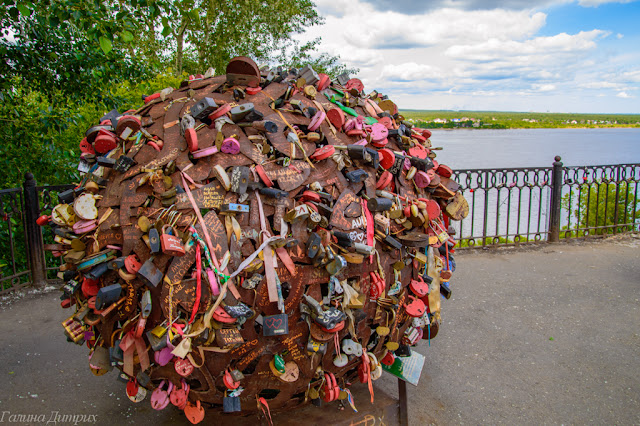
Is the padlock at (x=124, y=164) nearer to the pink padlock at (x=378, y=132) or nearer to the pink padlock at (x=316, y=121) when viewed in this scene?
the pink padlock at (x=316, y=121)

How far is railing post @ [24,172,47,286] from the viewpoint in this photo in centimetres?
596

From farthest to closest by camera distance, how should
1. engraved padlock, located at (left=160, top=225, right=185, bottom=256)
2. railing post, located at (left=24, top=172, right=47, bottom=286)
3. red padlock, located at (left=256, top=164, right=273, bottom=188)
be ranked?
railing post, located at (left=24, top=172, right=47, bottom=286) < red padlock, located at (left=256, top=164, right=273, bottom=188) < engraved padlock, located at (left=160, top=225, right=185, bottom=256)

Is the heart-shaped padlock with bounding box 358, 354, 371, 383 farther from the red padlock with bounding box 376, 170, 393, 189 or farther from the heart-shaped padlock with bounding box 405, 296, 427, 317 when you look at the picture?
the red padlock with bounding box 376, 170, 393, 189

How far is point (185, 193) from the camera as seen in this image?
6.97ft

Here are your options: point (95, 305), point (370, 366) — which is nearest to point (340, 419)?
point (370, 366)

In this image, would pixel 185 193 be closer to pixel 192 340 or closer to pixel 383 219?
pixel 192 340

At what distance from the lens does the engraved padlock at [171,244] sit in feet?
6.40

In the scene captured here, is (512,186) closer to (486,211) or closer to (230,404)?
(486,211)

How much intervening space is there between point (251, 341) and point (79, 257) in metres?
1.00

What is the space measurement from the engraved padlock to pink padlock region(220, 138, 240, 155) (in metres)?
0.51

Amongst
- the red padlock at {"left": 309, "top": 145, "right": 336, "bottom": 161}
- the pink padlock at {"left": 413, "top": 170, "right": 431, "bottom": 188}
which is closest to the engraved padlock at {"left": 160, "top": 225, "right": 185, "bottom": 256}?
the red padlock at {"left": 309, "top": 145, "right": 336, "bottom": 161}

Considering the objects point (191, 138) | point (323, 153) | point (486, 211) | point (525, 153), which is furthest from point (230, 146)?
point (525, 153)

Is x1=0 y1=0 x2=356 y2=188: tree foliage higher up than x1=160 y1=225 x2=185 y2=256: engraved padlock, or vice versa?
x1=0 y1=0 x2=356 y2=188: tree foliage

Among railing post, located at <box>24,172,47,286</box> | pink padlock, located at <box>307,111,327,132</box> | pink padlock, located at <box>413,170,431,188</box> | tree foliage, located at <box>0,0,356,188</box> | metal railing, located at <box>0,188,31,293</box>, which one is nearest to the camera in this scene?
pink padlock, located at <box>307,111,327,132</box>
